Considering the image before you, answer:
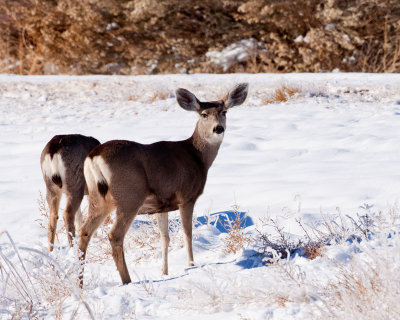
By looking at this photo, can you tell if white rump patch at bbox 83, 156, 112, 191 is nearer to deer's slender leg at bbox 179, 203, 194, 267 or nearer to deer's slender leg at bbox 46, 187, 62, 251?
deer's slender leg at bbox 179, 203, 194, 267

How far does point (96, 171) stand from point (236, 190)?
272 cm

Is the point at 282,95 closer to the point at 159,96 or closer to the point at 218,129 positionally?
the point at 159,96

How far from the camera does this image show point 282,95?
38.7 feet

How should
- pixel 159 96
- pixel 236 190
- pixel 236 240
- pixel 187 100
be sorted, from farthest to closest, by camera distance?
1. pixel 159 96
2. pixel 236 190
3. pixel 187 100
4. pixel 236 240

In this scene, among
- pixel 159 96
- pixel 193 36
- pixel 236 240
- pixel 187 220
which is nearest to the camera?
pixel 187 220

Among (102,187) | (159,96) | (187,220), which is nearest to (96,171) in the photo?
(102,187)

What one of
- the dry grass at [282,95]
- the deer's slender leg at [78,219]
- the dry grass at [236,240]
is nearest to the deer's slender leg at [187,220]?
the dry grass at [236,240]

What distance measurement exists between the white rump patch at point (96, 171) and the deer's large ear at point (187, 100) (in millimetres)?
1192

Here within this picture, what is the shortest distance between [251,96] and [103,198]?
321 inches

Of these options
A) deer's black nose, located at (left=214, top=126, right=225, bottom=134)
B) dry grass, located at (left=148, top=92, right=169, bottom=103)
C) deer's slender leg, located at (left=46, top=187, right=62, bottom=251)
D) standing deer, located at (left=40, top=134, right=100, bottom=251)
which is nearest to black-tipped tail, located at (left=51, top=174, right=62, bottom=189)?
standing deer, located at (left=40, top=134, right=100, bottom=251)

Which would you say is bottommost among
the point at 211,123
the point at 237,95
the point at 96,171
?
the point at 96,171

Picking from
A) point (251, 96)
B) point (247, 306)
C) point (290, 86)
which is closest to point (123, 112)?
point (251, 96)

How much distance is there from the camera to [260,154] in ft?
26.9

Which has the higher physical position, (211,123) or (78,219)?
(211,123)
